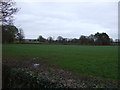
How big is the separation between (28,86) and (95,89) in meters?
Result: 2.14

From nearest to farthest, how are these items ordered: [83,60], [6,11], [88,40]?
[6,11], [83,60], [88,40]

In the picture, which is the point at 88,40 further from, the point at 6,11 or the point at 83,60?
the point at 6,11

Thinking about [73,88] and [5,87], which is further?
[5,87]

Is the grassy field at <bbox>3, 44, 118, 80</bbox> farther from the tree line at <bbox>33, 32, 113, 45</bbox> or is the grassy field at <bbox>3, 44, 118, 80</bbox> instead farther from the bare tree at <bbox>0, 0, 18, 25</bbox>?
the tree line at <bbox>33, 32, 113, 45</bbox>

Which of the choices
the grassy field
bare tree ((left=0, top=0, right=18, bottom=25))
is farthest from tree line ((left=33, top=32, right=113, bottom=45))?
bare tree ((left=0, top=0, right=18, bottom=25))

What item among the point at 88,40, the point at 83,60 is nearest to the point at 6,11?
the point at 83,60

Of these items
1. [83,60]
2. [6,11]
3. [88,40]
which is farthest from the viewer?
[88,40]

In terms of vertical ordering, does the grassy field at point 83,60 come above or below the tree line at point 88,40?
below

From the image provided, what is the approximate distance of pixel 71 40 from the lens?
95.4 m

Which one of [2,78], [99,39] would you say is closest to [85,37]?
[99,39]

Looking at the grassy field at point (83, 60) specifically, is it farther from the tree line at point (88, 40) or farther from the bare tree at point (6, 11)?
the tree line at point (88, 40)

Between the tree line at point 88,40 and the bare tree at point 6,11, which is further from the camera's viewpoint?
the tree line at point 88,40

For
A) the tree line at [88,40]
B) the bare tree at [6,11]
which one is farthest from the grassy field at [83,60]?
the tree line at [88,40]

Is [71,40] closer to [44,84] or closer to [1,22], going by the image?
[1,22]
